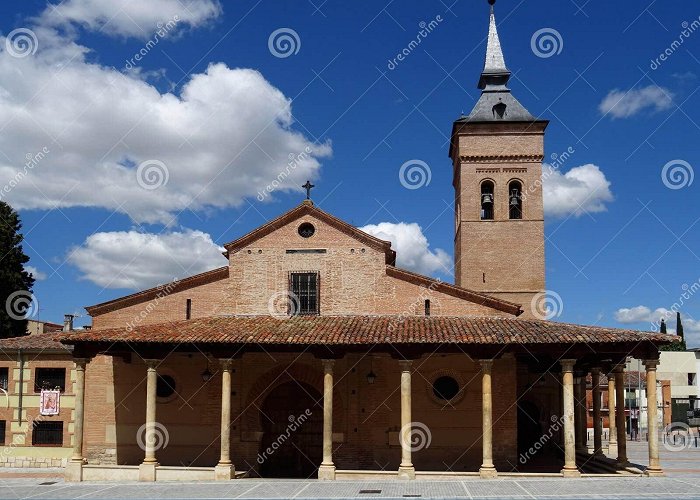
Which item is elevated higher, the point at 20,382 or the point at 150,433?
the point at 20,382

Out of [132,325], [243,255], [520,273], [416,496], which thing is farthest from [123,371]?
[520,273]

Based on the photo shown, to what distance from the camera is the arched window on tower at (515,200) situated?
30.2m

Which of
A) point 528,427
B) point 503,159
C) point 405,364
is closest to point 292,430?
point 405,364

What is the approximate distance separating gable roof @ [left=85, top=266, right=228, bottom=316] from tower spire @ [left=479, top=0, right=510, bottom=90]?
16.1 metres

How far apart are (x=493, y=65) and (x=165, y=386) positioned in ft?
68.0

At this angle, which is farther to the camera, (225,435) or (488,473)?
(225,435)

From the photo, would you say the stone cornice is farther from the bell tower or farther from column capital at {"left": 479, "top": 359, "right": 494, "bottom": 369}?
column capital at {"left": 479, "top": 359, "right": 494, "bottom": 369}

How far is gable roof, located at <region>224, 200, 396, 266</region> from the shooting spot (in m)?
23.8

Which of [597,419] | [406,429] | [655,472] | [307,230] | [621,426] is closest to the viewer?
[655,472]

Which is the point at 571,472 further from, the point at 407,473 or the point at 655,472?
the point at 407,473

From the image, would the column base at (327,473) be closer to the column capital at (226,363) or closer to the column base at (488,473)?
the column capital at (226,363)

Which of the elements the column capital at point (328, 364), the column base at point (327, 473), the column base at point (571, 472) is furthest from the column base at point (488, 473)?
the column capital at point (328, 364)

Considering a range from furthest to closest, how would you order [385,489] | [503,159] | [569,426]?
[503,159] < [569,426] < [385,489]

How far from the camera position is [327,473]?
65.5 ft
